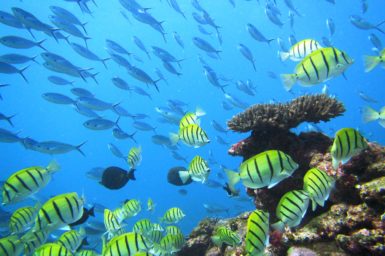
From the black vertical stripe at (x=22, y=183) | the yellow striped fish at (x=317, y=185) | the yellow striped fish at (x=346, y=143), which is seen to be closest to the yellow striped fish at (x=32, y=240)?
the black vertical stripe at (x=22, y=183)

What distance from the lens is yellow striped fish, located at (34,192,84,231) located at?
395cm

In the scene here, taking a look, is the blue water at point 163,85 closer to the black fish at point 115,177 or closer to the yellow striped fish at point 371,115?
the black fish at point 115,177

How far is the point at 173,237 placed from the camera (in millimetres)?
6070

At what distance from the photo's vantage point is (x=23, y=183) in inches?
177

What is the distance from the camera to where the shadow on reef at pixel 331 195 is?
385cm

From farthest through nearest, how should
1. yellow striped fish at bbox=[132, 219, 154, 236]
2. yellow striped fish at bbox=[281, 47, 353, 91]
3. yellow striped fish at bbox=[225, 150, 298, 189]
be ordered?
yellow striped fish at bbox=[132, 219, 154, 236]
yellow striped fish at bbox=[281, 47, 353, 91]
yellow striped fish at bbox=[225, 150, 298, 189]

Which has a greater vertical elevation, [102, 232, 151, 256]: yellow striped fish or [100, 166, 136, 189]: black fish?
[100, 166, 136, 189]: black fish

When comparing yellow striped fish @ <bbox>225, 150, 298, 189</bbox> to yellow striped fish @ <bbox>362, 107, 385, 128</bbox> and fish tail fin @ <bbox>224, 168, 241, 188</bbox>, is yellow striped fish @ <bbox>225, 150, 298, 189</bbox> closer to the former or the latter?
fish tail fin @ <bbox>224, 168, 241, 188</bbox>

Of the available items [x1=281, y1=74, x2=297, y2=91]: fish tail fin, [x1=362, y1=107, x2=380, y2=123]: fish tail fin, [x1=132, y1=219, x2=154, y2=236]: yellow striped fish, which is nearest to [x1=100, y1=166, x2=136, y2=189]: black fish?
[x1=132, y1=219, x2=154, y2=236]: yellow striped fish

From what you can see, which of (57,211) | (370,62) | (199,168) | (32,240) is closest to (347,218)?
(199,168)

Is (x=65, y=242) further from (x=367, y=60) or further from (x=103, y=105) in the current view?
(x=103, y=105)

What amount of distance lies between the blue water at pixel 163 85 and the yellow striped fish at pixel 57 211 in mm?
32169

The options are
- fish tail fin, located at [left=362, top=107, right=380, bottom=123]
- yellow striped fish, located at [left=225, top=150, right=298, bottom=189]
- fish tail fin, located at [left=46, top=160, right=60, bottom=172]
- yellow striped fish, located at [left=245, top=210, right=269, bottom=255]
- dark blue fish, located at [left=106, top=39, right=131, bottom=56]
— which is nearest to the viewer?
yellow striped fish, located at [left=245, top=210, right=269, bottom=255]

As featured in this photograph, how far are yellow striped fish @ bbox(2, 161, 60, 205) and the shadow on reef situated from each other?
10.2 feet
